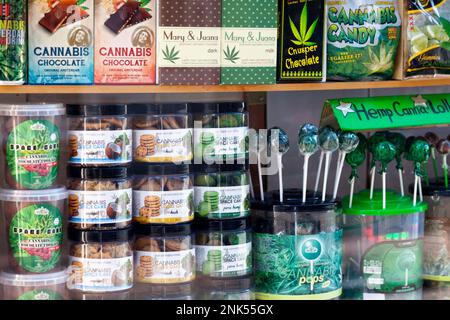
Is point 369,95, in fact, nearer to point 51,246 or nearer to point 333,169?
point 333,169

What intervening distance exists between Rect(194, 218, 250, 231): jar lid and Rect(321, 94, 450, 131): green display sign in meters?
0.39

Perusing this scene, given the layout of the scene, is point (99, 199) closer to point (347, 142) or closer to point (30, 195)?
point (30, 195)

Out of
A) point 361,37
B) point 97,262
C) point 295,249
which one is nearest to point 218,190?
point 295,249

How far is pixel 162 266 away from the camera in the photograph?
2184 millimetres

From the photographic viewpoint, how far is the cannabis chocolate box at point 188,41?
2.13 metres

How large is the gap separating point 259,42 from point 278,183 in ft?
1.70

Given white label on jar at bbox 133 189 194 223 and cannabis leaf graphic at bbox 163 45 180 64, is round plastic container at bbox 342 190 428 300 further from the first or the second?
cannabis leaf graphic at bbox 163 45 180 64

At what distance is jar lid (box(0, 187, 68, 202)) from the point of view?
6.85 ft

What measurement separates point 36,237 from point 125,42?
1.74ft

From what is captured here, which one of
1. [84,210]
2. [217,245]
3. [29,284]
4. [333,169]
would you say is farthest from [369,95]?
[29,284]

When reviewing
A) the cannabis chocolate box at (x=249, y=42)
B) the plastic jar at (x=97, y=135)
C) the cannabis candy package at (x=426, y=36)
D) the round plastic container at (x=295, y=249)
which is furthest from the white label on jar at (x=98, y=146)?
the cannabis candy package at (x=426, y=36)

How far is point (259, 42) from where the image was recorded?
2.21 meters

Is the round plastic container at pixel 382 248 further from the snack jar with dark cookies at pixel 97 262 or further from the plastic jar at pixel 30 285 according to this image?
the plastic jar at pixel 30 285
